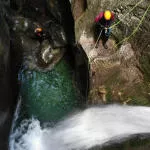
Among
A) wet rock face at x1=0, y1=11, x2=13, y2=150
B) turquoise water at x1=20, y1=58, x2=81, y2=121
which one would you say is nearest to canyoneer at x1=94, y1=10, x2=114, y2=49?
turquoise water at x1=20, y1=58, x2=81, y2=121

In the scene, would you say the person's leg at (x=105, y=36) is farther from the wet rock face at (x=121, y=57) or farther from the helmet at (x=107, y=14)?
the helmet at (x=107, y=14)

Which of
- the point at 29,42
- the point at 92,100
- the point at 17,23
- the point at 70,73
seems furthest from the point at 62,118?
the point at 17,23

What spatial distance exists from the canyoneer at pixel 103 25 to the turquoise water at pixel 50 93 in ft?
4.80

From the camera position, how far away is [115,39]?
8.71 metres

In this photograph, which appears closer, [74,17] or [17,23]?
[74,17]

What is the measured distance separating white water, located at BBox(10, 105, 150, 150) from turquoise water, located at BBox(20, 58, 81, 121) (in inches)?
12.7

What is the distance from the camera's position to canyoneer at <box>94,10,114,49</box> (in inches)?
316

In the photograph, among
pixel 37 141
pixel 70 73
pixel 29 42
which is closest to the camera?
pixel 37 141

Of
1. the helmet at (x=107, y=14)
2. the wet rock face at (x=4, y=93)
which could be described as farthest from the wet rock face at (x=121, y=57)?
the wet rock face at (x=4, y=93)

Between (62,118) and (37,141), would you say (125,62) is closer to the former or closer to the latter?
(62,118)

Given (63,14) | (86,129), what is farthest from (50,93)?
(63,14)

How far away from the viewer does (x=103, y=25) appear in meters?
8.26

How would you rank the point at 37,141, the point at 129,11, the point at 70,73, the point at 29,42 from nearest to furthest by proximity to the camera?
the point at 37,141, the point at 129,11, the point at 70,73, the point at 29,42

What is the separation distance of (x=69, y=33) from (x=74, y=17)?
44.7 inches
